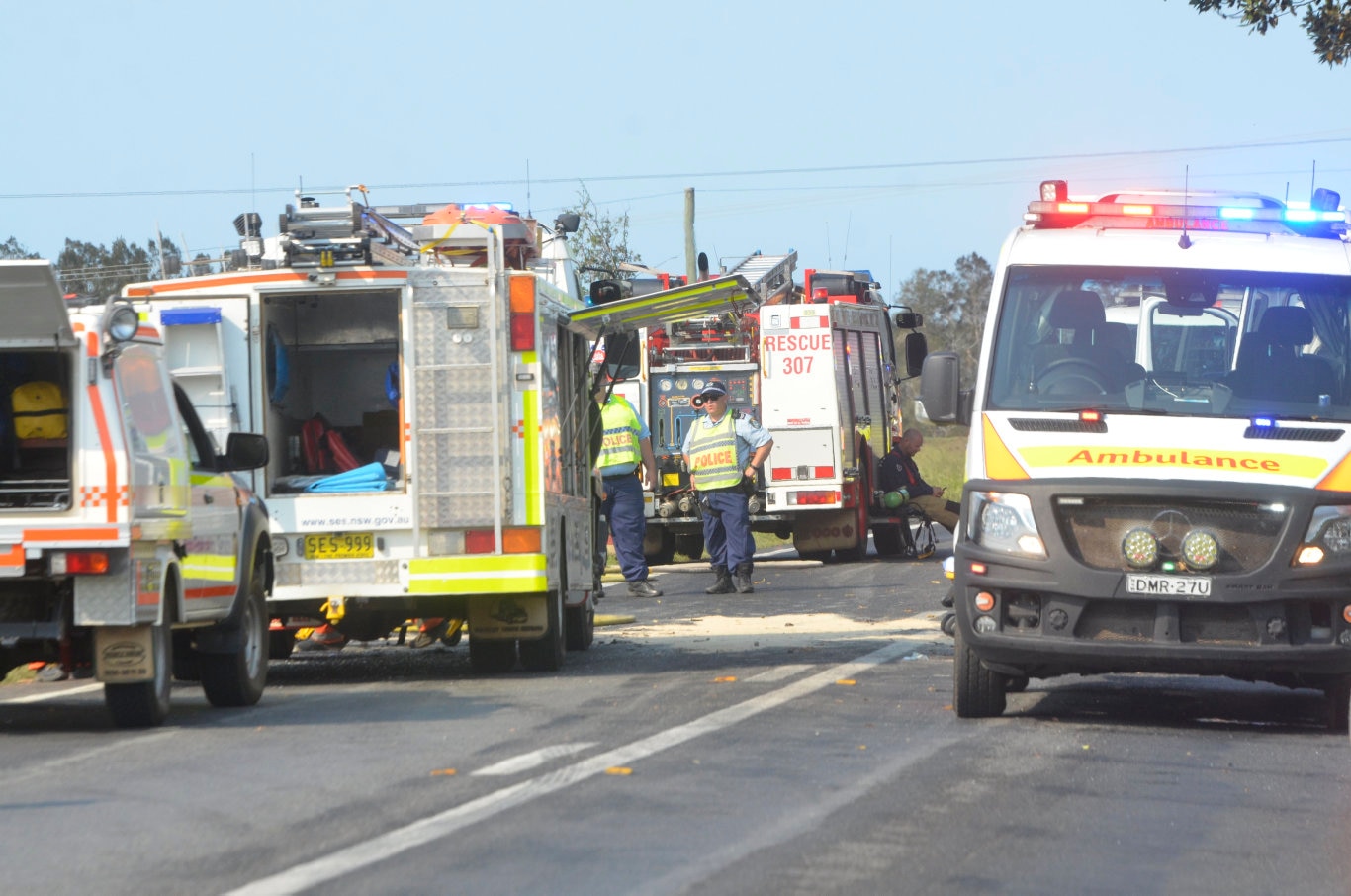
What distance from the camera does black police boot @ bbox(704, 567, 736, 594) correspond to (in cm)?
1870

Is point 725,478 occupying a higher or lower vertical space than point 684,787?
higher

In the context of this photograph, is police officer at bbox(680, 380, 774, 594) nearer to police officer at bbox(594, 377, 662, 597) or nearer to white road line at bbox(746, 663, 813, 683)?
police officer at bbox(594, 377, 662, 597)

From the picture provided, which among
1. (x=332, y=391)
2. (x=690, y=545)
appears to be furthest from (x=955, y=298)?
(x=332, y=391)

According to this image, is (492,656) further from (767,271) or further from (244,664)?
(767,271)

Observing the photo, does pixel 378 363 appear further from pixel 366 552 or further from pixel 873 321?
pixel 873 321

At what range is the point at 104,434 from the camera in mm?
9086

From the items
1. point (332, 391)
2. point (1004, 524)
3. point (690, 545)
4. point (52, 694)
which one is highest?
point (332, 391)

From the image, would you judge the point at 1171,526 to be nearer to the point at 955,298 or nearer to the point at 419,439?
the point at 419,439

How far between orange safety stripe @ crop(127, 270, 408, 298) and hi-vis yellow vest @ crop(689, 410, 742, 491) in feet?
23.5

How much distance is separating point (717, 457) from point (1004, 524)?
9664mm

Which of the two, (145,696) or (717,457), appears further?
(717,457)

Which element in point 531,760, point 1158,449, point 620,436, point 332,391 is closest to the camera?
point 531,760

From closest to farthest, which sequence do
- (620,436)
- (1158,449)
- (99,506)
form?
(1158,449) → (99,506) → (620,436)

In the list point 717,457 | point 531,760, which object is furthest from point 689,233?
point 531,760
